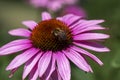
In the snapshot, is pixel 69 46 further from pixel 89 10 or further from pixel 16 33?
pixel 89 10

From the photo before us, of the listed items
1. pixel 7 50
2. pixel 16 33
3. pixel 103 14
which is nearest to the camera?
pixel 7 50

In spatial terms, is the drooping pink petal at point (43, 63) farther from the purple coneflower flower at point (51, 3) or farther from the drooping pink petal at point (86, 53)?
the purple coneflower flower at point (51, 3)

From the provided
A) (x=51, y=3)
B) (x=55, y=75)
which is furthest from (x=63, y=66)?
(x=51, y=3)

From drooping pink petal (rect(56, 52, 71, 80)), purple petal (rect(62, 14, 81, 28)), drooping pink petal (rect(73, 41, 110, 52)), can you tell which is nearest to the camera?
drooping pink petal (rect(56, 52, 71, 80))

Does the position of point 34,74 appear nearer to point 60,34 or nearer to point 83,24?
point 60,34

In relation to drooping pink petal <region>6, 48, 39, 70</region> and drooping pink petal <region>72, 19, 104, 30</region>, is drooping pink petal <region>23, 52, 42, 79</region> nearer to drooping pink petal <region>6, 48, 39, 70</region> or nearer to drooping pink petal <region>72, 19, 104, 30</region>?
drooping pink petal <region>6, 48, 39, 70</region>

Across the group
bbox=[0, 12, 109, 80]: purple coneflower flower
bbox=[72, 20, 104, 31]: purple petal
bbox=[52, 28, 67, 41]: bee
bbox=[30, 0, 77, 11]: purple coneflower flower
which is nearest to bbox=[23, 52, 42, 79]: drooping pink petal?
bbox=[0, 12, 109, 80]: purple coneflower flower

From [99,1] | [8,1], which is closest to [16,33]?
[99,1]
